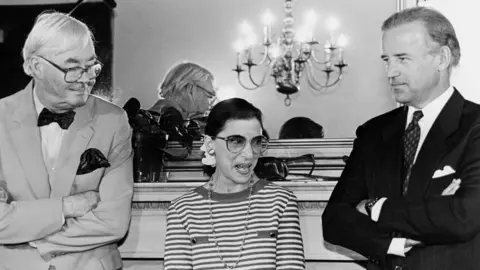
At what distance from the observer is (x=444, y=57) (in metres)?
2.37

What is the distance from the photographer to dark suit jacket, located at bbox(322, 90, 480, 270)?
2174mm

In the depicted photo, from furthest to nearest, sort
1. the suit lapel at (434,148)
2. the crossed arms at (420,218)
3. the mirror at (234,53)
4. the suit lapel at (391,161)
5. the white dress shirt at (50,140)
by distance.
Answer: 1. the mirror at (234,53)
2. the white dress shirt at (50,140)
3. the suit lapel at (391,161)
4. the suit lapel at (434,148)
5. the crossed arms at (420,218)

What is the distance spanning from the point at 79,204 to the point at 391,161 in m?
1.16

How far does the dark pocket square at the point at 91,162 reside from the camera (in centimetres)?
271

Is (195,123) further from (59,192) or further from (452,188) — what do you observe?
(452,188)

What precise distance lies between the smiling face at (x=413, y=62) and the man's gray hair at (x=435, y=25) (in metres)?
0.02

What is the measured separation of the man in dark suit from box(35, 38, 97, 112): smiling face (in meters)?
1.03

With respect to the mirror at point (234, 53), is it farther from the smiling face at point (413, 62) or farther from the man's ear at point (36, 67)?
the smiling face at point (413, 62)

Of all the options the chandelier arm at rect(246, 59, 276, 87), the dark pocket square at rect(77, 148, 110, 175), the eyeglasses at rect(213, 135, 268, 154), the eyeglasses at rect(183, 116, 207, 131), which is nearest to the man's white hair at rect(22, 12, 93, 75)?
the dark pocket square at rect(77, 148, 110, 175)

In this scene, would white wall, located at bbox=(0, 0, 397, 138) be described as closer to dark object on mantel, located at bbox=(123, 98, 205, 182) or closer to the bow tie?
dark object on mantel, located at bbox=(123, 98, 205, 182)

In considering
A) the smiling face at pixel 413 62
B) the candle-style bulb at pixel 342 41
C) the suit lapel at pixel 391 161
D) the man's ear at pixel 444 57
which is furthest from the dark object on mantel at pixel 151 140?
the man's ear at pixel 444 57

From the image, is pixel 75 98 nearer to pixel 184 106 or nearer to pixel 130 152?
pixel 130 152

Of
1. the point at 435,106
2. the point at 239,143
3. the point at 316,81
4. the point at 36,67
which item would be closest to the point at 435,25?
the point at 435,106

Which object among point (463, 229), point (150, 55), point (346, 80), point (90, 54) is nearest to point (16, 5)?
point (150, 55)
